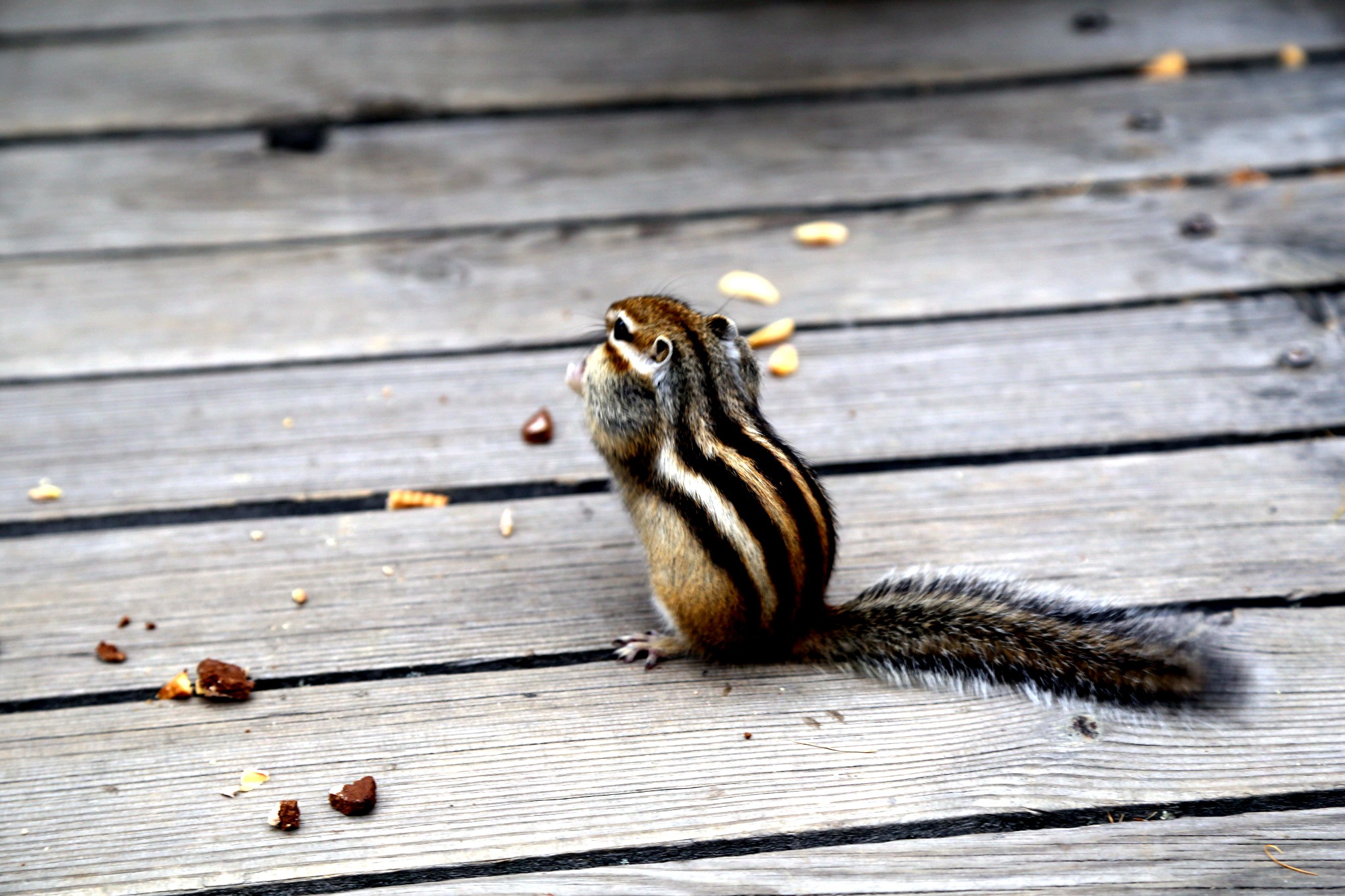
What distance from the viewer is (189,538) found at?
195 cm

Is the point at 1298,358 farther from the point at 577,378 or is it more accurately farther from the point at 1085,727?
the point at 577,378

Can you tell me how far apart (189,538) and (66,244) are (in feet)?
3.47

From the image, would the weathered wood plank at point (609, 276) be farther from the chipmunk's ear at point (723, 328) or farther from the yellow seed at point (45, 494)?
the chipmunk's ear at point (723, 328)

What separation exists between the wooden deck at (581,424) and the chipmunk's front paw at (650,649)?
28mm

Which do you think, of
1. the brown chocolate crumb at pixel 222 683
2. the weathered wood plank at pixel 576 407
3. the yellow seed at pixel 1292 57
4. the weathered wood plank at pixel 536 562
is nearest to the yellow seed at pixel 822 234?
the weathered wood plank at pixel 576 407

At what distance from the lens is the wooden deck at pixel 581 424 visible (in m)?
1.51

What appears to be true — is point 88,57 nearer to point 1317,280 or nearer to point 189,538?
point 189,538

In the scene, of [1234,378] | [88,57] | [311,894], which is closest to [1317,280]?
[1234,378]

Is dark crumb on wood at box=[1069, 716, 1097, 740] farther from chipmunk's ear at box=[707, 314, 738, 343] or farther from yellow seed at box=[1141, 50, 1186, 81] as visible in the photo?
yellow seed at box=[1141, 50, 1186, 81]

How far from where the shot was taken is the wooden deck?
1.51 meters

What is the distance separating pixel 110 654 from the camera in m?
1.74

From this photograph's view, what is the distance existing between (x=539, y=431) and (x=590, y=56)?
1449 mm

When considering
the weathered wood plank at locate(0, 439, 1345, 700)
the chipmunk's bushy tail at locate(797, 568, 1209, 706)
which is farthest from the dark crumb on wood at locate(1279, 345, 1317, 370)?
the chipmunk's bushy tail at locate(797, 568, 1209, 706)

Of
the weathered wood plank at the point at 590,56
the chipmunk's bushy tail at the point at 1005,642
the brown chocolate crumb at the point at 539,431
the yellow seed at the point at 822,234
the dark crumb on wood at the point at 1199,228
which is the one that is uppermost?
the weathered wood plank at the point at 590,56
